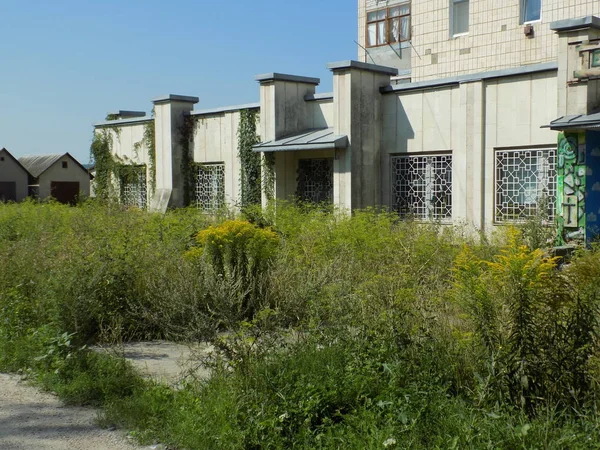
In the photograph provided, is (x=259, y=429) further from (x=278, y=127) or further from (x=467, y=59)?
(x=467, y=59)

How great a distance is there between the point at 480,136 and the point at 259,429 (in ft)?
39.9

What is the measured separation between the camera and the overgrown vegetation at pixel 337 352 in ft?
16.3

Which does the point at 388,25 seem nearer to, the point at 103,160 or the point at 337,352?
the point at 103,160

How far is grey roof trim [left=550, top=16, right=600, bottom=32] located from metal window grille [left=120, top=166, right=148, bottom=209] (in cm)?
1573

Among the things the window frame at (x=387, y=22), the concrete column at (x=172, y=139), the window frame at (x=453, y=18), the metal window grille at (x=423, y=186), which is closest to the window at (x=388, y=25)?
the window frame at (x=387, y=22)

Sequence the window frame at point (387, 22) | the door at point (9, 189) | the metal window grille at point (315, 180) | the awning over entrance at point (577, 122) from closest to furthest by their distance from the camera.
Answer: the awning over entrance at point (577, 122), the metal window grille at point (315, 180), the window frame at point (387, 22), the door at point (9, 189)

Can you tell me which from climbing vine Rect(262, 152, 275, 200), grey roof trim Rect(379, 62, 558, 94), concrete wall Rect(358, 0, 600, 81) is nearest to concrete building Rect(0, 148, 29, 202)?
concrete wall Rect(358, 0, 600, 81)

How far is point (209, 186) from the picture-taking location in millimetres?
22469

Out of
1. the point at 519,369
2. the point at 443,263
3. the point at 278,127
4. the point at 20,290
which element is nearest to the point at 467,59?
the point at 278,127

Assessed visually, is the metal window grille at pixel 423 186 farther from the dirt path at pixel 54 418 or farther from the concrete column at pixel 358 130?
the dirt path at pixel 54 418

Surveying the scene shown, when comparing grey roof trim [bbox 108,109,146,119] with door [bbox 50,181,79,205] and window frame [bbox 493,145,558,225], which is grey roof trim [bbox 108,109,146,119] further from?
door [bbox 50,181,79,205]

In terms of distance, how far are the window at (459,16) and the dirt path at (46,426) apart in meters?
19.6

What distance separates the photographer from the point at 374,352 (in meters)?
5.96

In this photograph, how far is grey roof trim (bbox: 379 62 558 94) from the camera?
14.7 meters
